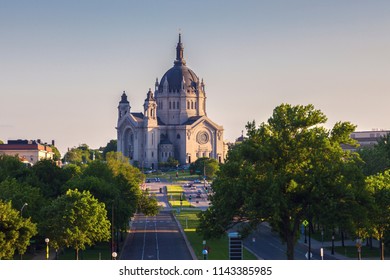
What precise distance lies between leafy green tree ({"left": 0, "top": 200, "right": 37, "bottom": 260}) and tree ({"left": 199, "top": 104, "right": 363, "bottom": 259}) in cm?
1090

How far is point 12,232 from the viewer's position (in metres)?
51.6

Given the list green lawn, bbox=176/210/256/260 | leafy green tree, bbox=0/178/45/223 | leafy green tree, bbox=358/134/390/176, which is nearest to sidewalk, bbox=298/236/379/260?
green lawn, bbox=176/210/256/260

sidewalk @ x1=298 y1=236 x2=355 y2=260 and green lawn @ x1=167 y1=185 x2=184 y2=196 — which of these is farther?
green lawn @ x1=167 y1=185 x2=184 y2=196

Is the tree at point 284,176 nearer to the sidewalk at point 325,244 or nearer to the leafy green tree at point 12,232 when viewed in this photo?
the leafy green tree at point 12,232

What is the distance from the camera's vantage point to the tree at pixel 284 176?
157ft

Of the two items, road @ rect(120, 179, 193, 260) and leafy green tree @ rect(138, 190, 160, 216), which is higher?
leafy green tree @ rect(138, 190, 160, 216)

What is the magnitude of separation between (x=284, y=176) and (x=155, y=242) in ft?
84.9

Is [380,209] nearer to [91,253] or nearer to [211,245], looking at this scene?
[211,245]

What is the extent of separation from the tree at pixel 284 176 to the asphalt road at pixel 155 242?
31.8ft

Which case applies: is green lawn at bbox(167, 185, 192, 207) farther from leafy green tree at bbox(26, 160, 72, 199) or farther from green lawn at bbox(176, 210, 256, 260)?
green lawn at bbox(176, 210, 256, 260)

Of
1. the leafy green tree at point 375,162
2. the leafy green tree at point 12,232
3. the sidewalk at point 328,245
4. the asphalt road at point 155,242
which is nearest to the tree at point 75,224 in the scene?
the asphalt road at point 155,242

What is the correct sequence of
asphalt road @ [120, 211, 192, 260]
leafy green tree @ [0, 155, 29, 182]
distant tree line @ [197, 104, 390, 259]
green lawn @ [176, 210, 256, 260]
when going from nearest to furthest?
distant tree line @ [197, 104, 390, 259], asphalt road @ [120, 211, 192, 260], green lawn @ [176, 210, 256, 260], leafy green tree @ [0, 155, 29, 182]

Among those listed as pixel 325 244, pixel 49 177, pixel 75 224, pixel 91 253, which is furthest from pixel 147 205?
pixel 75 224

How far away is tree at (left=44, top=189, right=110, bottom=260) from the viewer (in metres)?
57.7
